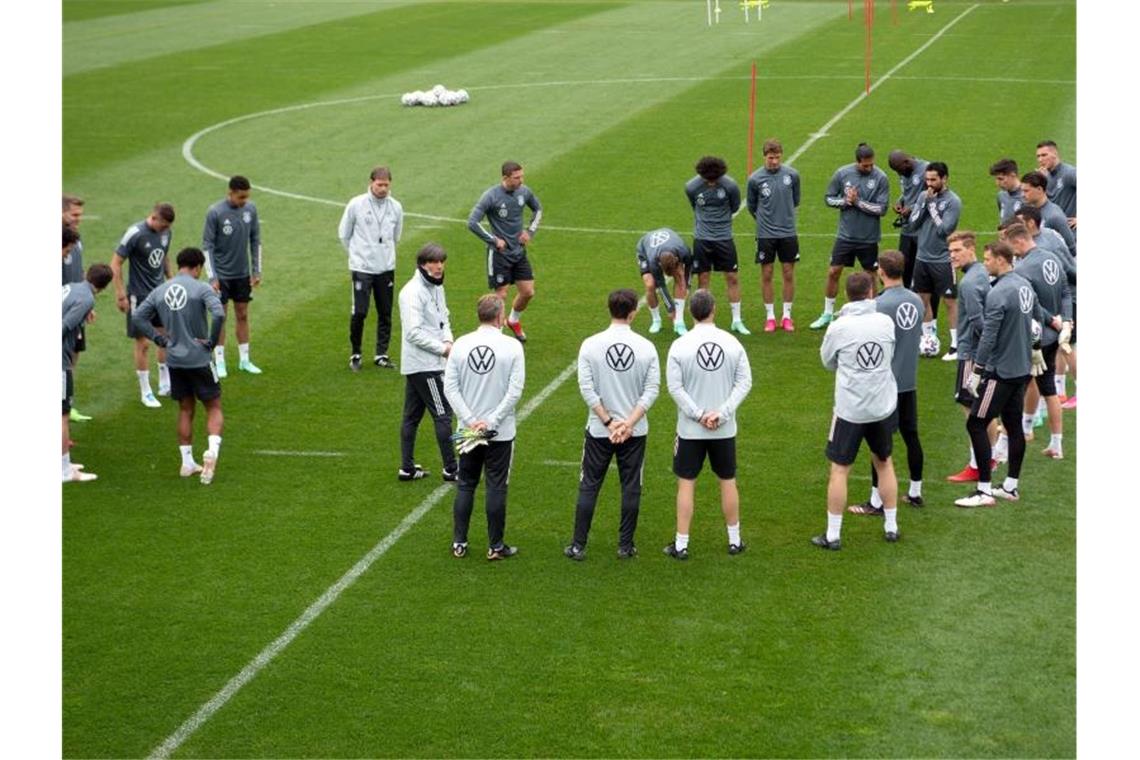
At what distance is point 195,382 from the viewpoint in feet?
47.3

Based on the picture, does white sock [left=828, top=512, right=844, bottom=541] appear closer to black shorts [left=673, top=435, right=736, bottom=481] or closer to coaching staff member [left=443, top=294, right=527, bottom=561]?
black shorts [left=673, top=435, right=736, bottom=481]

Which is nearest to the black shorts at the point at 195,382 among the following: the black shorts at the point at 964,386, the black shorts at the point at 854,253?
the black shorts at the point at 964,386

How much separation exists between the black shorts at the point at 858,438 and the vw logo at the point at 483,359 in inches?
105

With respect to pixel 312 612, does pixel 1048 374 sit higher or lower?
higher

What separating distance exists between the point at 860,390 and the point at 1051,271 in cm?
273

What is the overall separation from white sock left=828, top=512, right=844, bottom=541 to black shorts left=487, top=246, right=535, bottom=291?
Result: 679 centimetres

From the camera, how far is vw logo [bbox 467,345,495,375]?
12375mm

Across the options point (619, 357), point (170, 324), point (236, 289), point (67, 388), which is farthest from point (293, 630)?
point (236, 289)

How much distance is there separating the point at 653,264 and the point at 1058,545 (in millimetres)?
6676

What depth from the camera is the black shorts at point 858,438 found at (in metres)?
12.7

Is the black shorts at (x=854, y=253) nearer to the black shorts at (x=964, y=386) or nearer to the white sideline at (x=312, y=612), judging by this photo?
the white sideline at (x=312, y=612)

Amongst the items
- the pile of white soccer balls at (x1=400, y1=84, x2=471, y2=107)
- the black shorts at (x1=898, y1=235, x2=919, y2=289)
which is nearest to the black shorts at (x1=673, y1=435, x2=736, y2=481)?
the black shorts at (x1=898, y1=235, x2=919, y2=289)

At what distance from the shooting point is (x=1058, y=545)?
12.8 metres

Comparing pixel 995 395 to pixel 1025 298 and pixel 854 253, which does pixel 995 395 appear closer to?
pixel 1025 298
